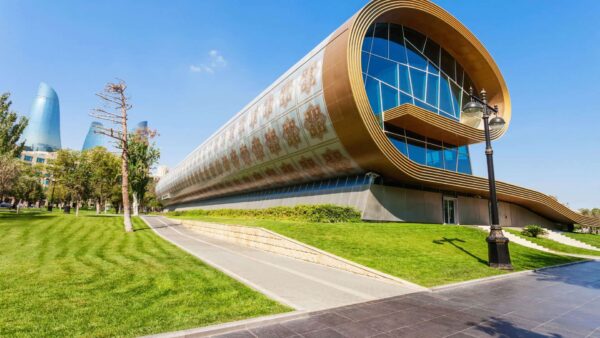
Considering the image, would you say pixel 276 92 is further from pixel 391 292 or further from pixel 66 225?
pixel 391 292

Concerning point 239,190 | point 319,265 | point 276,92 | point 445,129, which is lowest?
point 319,265

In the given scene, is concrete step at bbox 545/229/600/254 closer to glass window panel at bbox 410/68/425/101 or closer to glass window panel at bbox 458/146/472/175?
glass window panel at bbox 458/146/472/175

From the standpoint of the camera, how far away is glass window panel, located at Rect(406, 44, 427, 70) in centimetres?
2731

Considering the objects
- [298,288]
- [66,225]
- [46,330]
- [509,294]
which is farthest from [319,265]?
[66,225]

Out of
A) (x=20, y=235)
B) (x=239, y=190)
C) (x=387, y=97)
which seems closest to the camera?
(x=20, y=235)

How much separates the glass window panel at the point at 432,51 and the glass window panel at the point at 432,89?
1821 mm

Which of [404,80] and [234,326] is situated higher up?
[404,80]

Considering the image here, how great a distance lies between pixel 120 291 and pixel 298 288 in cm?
446

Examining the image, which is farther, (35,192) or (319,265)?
(35,192)

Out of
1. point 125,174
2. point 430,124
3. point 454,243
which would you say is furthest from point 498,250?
point 125,174

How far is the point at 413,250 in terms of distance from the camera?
14.2 metres

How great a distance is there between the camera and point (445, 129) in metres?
24.2

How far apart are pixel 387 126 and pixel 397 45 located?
26.9ft

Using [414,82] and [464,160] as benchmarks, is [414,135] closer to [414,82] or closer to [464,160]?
[414,82]
